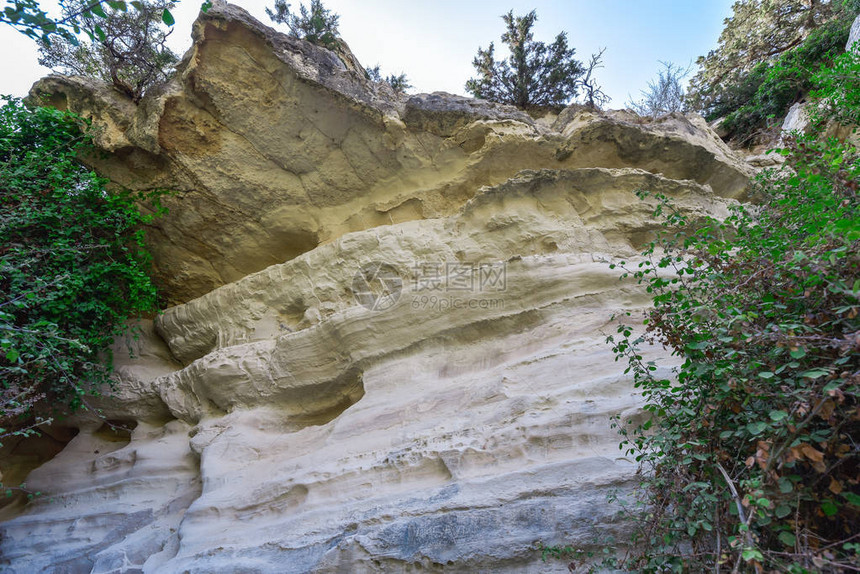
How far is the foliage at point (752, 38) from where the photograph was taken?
9970 mm

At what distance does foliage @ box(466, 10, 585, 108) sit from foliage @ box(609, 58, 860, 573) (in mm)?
7387

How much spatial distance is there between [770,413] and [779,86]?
32.0 feet

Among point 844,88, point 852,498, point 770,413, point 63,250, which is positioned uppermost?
A: point 844,88

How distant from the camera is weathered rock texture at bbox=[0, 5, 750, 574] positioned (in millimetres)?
3166

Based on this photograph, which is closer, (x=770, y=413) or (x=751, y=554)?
(x=751, y=554)


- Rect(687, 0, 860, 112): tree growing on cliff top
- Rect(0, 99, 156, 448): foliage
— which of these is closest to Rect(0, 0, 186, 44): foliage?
Rect(0, 99, 156, 448): foliage

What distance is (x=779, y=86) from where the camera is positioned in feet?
28.3

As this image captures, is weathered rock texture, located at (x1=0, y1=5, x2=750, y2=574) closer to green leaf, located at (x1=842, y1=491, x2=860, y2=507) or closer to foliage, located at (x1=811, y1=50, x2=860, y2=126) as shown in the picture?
foliage, located at (x1=811, y1=50, x2=860, y2=126)

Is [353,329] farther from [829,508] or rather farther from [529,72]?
[529,72]

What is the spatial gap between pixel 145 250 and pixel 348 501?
4.55m

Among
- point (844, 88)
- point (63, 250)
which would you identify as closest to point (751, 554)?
point (844, 88)

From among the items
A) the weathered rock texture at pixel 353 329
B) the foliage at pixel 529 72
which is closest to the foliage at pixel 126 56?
the weathered rock texture at pixel 353 329

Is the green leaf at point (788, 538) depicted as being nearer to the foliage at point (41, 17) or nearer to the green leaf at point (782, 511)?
the green leaf at point (782, 511)

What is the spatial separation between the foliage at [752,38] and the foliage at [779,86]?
49cm
